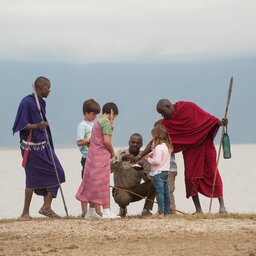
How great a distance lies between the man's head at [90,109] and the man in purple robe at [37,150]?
25.5 inches

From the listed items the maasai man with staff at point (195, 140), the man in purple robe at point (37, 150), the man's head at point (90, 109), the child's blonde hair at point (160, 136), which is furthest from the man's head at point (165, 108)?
the man in purple robe at point (37, 150)

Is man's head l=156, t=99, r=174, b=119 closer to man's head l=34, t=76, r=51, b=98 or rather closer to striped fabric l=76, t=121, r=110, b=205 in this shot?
striped fabric l=76, t=121, r=110, b=205

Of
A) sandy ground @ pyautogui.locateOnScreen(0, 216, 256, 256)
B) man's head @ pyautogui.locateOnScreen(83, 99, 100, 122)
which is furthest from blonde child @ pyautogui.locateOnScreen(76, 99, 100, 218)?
sandy ground @ pyautogui.locateOnScreen(0, 216, 256, 256)

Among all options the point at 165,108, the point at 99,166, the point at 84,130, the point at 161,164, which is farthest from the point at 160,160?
the point at 84,130

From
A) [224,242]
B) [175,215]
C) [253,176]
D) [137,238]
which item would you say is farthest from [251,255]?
[253,176]

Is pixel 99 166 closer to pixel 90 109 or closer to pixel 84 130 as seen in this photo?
pixel 84 130

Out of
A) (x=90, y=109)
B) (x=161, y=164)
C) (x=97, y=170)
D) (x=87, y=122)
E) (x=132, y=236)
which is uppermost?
(x=90, y=109)

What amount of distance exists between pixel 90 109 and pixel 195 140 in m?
1.83

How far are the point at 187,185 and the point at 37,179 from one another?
2.52 metres

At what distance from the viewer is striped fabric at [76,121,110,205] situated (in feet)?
60.3

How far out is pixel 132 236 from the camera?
16.6 meters

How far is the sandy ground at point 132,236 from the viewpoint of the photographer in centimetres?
1565

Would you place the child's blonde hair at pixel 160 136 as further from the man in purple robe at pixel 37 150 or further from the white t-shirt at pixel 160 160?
the man in purple robe at pixel 37 150

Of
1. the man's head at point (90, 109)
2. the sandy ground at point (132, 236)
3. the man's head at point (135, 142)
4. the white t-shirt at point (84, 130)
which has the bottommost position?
the sandy ground at point (132, 236)
